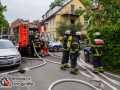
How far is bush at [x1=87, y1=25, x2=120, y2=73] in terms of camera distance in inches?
281

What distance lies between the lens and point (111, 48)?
7262 mm

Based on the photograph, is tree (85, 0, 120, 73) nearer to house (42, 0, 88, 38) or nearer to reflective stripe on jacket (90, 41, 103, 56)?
reflective stripe on jacket (90, 41, 103, 56)

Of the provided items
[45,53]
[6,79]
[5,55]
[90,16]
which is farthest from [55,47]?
[6,79]

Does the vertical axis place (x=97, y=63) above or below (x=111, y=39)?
below

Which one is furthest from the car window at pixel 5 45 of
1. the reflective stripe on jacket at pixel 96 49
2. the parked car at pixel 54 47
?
the parked car at pixel 54 47

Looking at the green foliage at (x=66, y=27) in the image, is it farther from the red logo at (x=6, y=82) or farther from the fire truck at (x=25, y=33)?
the red logo at (x=6, y=82)

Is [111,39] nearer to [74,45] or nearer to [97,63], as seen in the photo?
[97,63]

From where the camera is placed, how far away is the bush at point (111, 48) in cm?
713

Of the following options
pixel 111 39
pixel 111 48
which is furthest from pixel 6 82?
pixel 111 39

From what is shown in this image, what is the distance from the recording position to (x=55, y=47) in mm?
15148

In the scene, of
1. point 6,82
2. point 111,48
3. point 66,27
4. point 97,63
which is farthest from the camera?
point 66,27

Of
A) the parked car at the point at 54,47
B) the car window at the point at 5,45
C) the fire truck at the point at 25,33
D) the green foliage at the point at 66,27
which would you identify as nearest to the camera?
the car window at the point at 5,45

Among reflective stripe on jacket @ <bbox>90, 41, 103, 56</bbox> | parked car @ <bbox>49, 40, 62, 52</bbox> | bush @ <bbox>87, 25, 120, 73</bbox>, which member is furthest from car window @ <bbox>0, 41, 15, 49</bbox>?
parked car @ <bbox>49, 40, 62, 52</bbox>

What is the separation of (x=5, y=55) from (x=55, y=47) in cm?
875
